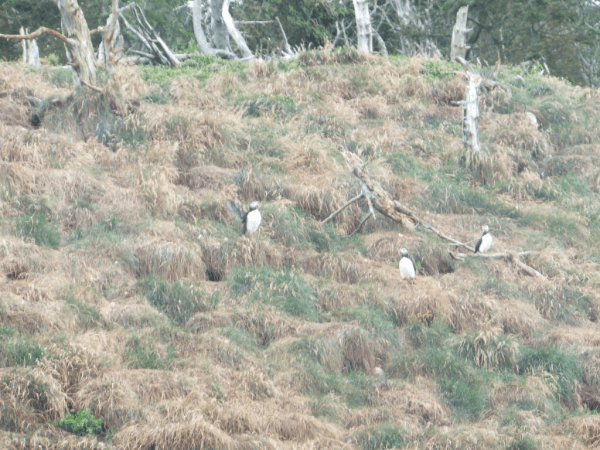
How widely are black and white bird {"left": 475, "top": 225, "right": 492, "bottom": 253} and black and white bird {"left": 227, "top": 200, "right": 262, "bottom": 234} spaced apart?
2.92 meters

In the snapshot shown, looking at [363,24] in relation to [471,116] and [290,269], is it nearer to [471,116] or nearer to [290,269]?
[471,116]

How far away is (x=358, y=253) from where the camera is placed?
29.4 feet

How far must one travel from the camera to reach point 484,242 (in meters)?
8.98

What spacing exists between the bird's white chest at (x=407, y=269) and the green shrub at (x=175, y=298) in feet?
8.03

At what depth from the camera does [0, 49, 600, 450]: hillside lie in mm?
5781

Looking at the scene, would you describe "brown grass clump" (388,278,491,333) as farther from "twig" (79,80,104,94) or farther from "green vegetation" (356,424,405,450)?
"twig" (79,80,104,94)

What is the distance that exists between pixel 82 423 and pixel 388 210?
5.37 m

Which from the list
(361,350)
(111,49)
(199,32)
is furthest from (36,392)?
(199,32)

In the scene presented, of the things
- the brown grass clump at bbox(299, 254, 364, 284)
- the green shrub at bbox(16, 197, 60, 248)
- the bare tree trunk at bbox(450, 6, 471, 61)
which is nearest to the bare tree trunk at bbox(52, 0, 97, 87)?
the green shrub at bbox(16, 197, 60, 248)

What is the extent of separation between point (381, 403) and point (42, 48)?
19.8 meters

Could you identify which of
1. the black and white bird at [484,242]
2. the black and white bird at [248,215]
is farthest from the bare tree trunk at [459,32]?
the black and white bird at [248,215]

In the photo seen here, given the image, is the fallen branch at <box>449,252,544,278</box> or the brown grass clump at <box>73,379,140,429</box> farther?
the fallen branch at <box>449,252,544,278</box>

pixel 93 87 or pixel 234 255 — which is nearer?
pixel 234 255

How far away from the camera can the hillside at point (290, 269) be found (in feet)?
19.0
